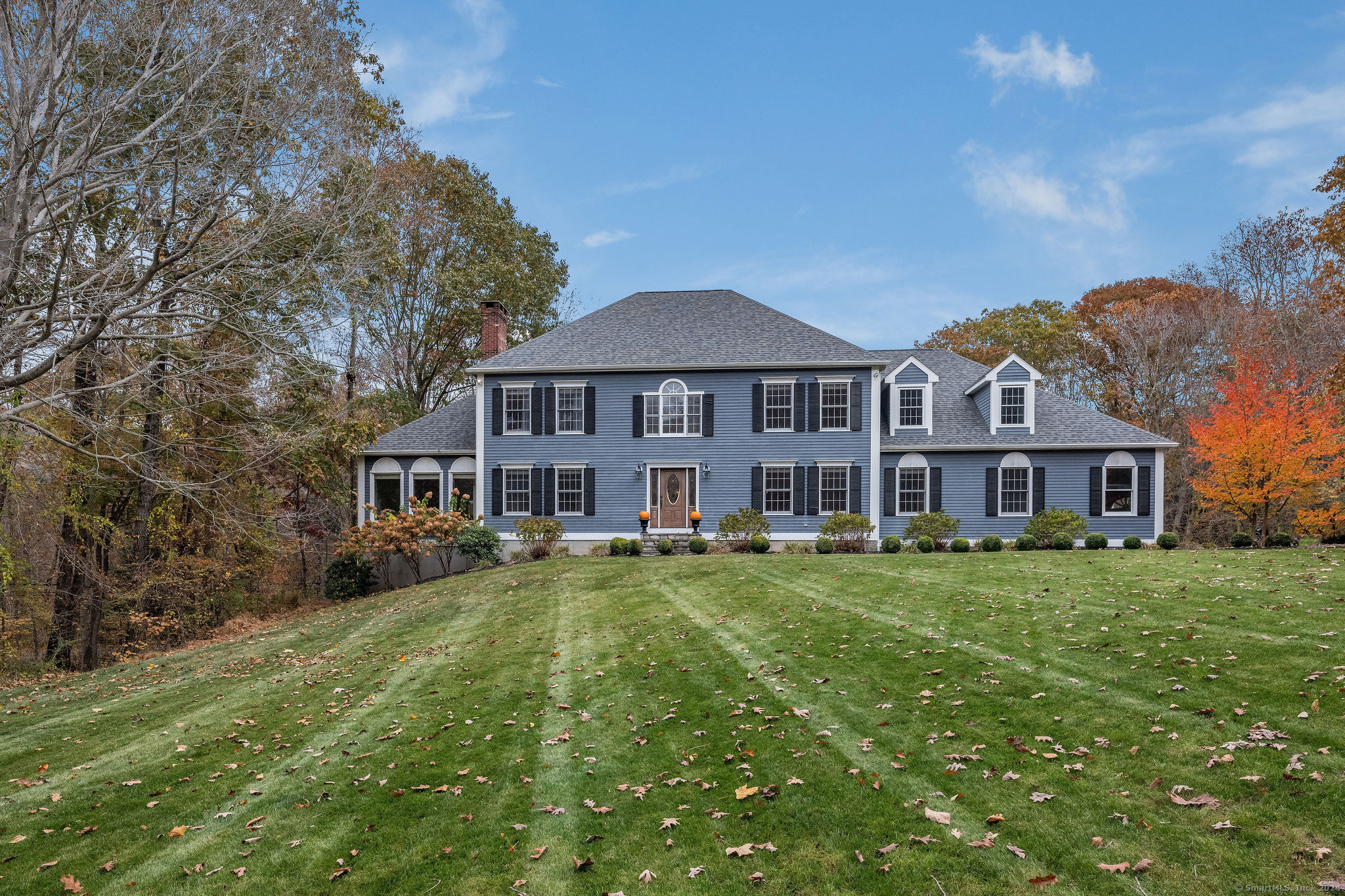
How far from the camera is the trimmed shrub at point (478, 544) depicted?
19.5 m

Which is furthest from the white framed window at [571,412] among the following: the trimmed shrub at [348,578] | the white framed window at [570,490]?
the trimmed shrub at [348,578]

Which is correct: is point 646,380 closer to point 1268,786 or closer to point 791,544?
point 791,544

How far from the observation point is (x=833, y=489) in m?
20.8

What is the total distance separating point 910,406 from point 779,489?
5.25m

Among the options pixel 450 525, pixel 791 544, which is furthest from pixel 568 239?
pixel 791 544

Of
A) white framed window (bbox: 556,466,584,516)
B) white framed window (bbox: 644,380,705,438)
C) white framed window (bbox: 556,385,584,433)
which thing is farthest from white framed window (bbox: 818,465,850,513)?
white framed window (bbox: 556,385,584,433)

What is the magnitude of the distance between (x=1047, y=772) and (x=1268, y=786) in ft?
3.80

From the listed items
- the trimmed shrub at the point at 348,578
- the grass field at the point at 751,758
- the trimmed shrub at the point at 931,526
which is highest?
the trimmed shrub at the point at 931,526

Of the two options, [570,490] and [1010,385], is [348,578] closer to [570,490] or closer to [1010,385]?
[570,490]

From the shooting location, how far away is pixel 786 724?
5.93 metres

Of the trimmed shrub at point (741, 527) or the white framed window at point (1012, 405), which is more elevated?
the white framed window at point (1012, 405)

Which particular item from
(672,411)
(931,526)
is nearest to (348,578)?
(672,411)

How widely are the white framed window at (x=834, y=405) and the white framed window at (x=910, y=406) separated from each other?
2.30 meters

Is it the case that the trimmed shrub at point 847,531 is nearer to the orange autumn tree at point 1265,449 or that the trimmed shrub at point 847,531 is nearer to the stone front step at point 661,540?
the stone front step at point 661,540
